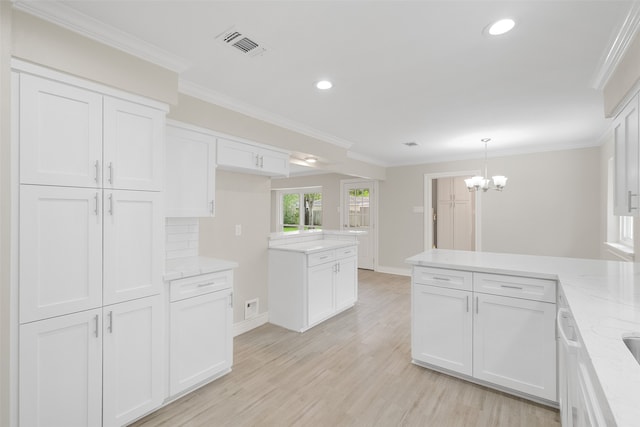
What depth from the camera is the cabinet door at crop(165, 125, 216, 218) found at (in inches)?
97.0

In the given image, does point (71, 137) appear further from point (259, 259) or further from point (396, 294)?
point (396, 294)

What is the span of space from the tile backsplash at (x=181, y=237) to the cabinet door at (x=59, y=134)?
1022 mm

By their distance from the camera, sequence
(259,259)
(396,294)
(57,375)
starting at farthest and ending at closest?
(396,294)
(259,259)
(57,375)

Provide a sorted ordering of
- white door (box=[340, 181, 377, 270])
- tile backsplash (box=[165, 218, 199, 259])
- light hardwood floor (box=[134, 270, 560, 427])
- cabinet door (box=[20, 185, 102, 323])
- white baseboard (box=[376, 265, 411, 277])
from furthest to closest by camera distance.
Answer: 1. white door (box=[340, 181, 377, 270])
2. white baseboard (box=[376, 265, 411, 277])
3. tile backsplash (box=[165, 218, 199, 259])
4. light hardwood floor (box=[134, 270, 560, 427])
5. cabinet door (box=[20, 185, 102, 323])

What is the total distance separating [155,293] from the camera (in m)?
2.02

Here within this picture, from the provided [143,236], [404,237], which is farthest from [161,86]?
[404,237]

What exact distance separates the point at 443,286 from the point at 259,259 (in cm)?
207

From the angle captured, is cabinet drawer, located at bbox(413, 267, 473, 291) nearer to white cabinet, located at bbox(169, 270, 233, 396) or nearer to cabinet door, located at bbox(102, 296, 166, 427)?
white cabinet, located at bbox(169, 270, 233, 396)

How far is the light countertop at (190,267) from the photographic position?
2135 mm

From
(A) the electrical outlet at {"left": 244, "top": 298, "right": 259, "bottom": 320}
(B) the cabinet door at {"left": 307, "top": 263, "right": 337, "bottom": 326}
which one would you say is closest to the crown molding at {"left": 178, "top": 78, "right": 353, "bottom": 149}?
(B) the cabinet door at {"left": 307, "top": 263, "right": 337, "bottom": 326}

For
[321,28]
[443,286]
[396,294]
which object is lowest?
[396,294]

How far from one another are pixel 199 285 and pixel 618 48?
323cm

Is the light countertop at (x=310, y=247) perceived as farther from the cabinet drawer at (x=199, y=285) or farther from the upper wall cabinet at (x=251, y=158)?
the cabinet drawer at (x=199, y=285)

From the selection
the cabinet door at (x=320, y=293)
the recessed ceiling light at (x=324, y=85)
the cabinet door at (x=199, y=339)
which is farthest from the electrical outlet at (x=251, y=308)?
the recessed ceiling light at (x=324, y=85)
